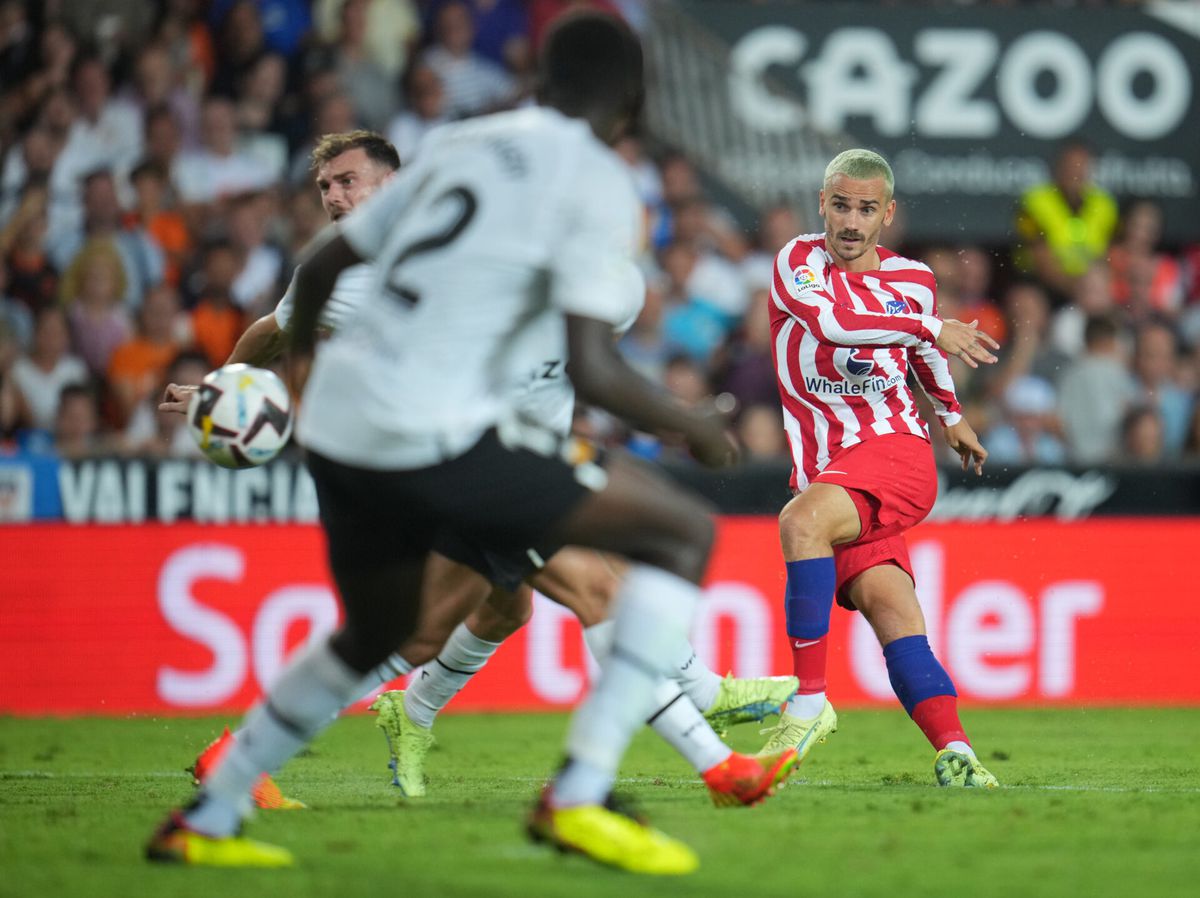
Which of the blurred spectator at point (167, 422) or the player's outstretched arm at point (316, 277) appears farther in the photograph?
the blurred spectator at point (167, 422)

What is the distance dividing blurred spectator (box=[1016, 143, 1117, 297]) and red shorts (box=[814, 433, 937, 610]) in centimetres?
810

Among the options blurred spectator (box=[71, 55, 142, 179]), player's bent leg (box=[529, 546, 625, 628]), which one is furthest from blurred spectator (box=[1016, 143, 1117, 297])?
player's bent leg (box=[529, 546, 625, 628])

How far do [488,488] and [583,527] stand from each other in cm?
25

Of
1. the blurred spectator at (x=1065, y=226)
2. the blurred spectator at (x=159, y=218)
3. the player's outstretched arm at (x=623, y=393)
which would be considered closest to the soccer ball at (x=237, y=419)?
the player's outstretched arm at (x=623, y=393)

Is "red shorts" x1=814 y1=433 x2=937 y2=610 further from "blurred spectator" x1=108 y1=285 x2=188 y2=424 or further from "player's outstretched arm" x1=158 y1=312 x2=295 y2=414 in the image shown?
"blurred spectator" x1=108 y1=285 x2=188 y2=424

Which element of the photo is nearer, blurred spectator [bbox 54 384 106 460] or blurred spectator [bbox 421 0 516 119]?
blurred spectator [bbox 54 384 106 460]

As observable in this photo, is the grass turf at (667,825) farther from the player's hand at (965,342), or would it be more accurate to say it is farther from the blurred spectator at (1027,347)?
the blurred spectator at (1027,347)

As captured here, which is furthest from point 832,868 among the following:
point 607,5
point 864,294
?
point 607,5

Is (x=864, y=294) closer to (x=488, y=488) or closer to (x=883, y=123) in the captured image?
(x=488, y=488)

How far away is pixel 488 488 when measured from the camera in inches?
177

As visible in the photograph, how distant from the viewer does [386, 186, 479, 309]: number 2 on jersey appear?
4.48 metres

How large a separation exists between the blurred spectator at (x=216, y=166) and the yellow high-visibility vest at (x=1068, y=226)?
6.17m

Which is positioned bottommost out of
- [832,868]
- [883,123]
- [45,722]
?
[45,722]

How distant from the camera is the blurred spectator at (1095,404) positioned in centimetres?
1371
